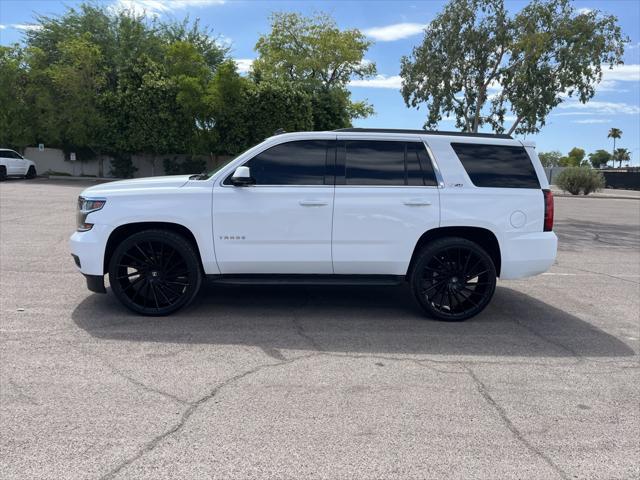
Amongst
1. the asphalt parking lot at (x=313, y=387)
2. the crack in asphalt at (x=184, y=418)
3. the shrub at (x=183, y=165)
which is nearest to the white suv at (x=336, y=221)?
the asphalt parking lot at (x=313, y=387)

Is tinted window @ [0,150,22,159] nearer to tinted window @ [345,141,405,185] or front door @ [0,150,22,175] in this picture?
front door @ [0,150,22,175]

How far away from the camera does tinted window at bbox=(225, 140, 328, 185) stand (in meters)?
5.91

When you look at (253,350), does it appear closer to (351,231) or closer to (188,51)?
(351,231)

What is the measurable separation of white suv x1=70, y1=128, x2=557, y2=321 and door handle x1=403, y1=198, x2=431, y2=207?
1 cm

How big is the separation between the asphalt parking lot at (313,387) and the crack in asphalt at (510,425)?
0.05 feet

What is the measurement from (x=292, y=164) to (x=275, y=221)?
654 mm

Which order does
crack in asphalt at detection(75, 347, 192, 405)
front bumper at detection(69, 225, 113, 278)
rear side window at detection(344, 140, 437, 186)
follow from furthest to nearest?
rear side window at detection(344, 140, 437, 186), front bumper at detection(69, 225, 113, 278), crack in asphalt at detection(75, 347, 192, 405)

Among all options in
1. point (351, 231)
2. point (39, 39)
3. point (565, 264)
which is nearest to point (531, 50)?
point (565, 264)

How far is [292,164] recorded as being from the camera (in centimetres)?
595

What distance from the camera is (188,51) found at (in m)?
37.6

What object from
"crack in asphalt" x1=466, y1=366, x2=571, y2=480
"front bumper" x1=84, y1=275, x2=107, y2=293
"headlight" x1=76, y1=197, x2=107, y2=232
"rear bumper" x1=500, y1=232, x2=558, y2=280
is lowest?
"crack in asphalt" x1=466, y1=366, x2=571, y2=480

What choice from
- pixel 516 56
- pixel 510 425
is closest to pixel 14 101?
pixel 516 56

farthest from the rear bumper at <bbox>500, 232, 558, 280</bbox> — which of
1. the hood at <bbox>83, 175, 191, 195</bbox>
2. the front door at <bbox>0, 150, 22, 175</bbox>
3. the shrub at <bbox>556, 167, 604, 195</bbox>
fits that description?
the shrub at <bbox>556, 167, 604, 195</bbox>

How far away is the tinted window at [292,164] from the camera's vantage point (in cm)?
591
